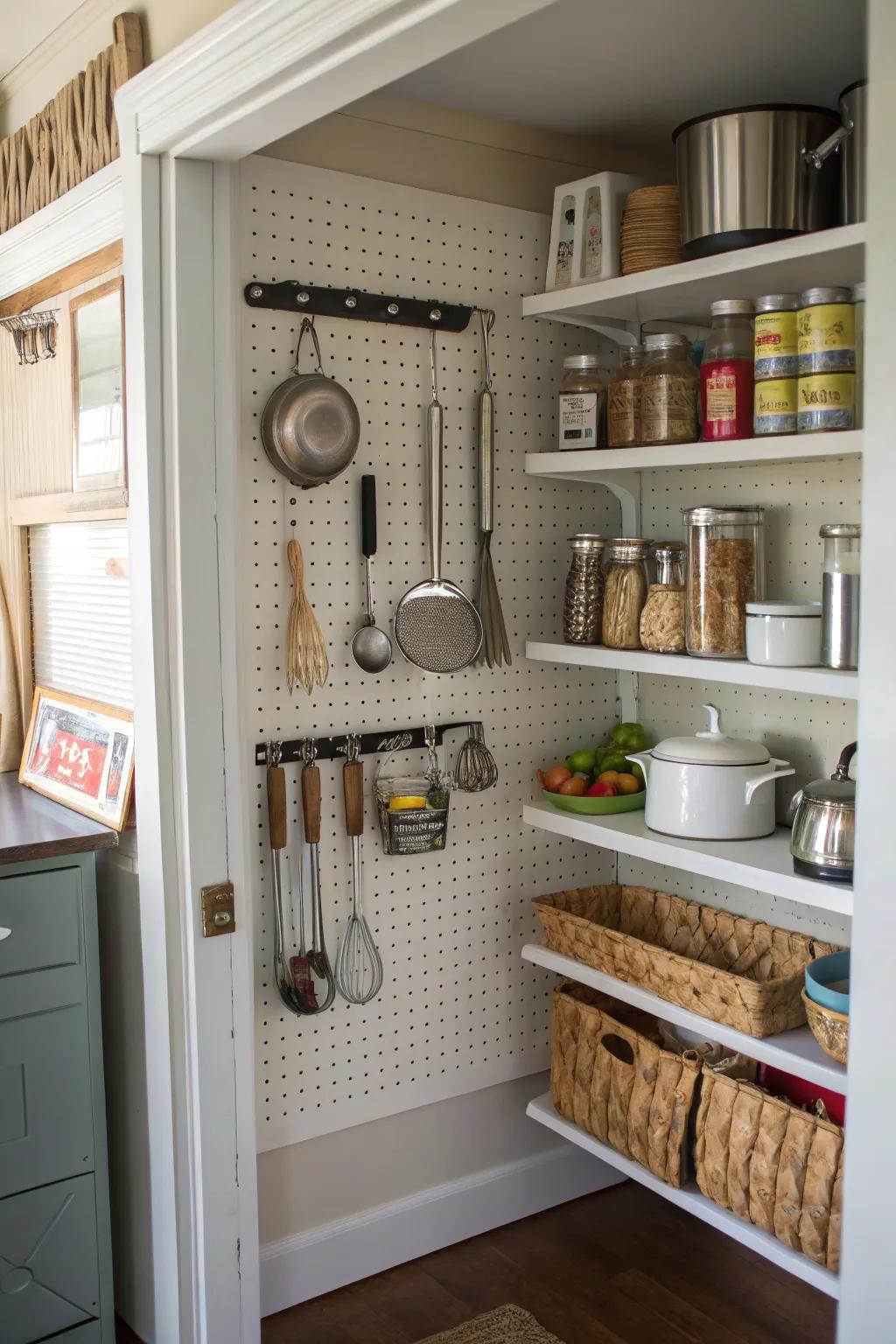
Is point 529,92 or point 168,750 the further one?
point 529,92

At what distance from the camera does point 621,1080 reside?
7.72 ft

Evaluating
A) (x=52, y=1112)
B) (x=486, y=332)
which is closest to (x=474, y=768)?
(x=486, y=332)

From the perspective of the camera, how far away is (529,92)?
2273 mm

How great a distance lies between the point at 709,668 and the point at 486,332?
0.90 meters

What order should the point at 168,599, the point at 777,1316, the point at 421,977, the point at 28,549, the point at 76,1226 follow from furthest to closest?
the point at 28,549 < the point at 421,977 < the point at 777,1316 < the point at 76,1226 < the point at 168,599

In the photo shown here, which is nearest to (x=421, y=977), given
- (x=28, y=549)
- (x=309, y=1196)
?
(x=309, y=1196)

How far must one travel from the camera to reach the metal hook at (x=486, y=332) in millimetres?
2490

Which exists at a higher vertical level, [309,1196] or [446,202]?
[446,202]

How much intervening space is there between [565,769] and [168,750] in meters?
0.91

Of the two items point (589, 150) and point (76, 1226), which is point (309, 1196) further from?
point (589, 150)

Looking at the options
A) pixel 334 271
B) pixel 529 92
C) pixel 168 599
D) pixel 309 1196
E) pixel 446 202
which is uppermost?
pixel 529 92

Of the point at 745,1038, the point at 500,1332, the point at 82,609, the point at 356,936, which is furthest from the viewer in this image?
the point at 82,609

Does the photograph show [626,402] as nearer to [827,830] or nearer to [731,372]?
[731,372]

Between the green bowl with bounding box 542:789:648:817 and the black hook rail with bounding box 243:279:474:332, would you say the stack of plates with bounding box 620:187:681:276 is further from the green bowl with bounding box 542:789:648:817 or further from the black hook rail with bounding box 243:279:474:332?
the green bowl with bounding box 542:789:648:817
